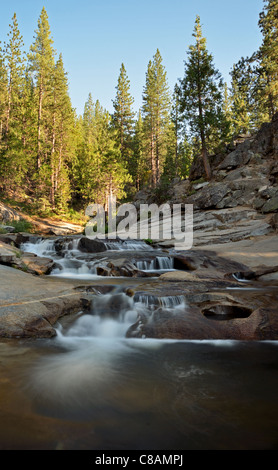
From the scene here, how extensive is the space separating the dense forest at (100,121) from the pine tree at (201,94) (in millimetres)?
90

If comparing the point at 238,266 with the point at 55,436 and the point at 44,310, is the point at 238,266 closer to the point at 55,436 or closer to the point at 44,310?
the point at 44,310

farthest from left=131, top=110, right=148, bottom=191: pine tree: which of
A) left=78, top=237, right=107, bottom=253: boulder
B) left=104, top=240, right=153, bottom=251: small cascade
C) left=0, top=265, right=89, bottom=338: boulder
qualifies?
left=0, top=265, right=89, bottom=338: boulder

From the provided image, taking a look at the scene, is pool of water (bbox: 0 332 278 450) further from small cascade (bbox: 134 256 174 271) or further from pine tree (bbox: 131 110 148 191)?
pine tree (bbox: 131 110 148 191)

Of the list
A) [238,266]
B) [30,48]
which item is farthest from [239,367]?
[30,48]

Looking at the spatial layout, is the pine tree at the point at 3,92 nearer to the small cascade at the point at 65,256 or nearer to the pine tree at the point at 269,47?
the small cascade at the point at 65,256

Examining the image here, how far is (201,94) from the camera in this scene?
2462 cm

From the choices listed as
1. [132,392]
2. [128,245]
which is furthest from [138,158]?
[132,392]

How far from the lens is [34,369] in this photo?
12.0 ft

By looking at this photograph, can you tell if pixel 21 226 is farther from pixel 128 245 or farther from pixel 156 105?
pixel 156 105

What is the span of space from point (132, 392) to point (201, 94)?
2729 cm

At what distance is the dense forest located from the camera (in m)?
23.8

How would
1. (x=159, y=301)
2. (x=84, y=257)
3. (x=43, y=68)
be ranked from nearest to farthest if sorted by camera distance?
(x=159, y=301) < (x=84, y=257) < (x=43, y=68)

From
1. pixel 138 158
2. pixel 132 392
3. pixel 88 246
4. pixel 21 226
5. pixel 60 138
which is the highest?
pixel 138 158

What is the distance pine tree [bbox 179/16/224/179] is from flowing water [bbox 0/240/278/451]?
848 inches
